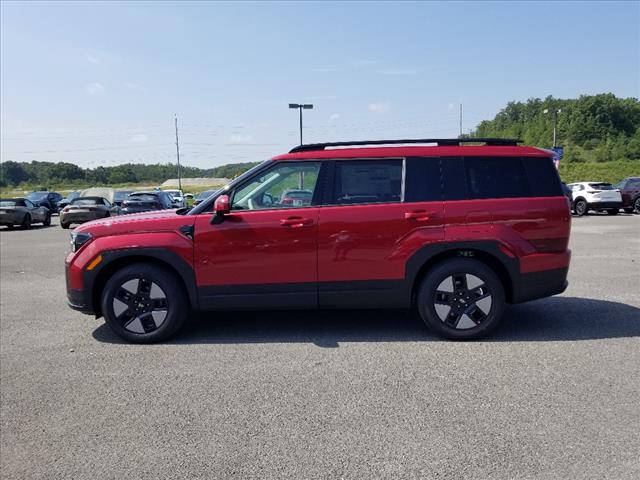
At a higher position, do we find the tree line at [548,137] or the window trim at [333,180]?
the tree line at [548,137]

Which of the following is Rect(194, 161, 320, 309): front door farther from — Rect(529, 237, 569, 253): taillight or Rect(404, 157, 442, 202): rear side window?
Rect(529, 237, 569, 253): taillight

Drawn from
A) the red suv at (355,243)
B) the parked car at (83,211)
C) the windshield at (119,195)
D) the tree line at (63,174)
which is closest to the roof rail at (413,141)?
the red suv at (355,243)

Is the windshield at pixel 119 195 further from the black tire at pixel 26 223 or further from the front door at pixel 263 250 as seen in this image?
the front door at pixel 263 250

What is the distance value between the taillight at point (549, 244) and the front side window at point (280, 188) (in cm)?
228

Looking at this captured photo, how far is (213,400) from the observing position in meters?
3.73

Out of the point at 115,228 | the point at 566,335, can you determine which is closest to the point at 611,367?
the point at 566,335

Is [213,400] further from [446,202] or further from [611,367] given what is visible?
[611,367]

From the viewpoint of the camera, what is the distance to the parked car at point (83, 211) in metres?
22.1

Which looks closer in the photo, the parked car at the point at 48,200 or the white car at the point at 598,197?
the white car at the point at 598,197

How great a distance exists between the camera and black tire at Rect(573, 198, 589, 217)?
75.4ft

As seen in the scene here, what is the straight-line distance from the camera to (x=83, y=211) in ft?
72.7

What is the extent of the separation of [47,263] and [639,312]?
11.1 meters

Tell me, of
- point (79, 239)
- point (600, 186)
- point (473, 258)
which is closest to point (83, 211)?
point (79, 239)

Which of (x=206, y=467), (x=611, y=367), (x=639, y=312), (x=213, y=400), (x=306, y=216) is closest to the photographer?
(x=206, y=467)
